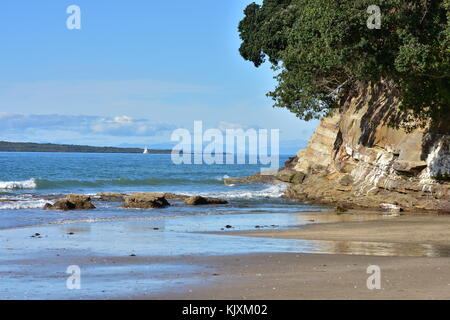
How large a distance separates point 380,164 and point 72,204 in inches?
600

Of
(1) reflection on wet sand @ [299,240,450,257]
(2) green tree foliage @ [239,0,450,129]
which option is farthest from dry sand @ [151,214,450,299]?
(2) green tree foliage @ [239,0,450,129]

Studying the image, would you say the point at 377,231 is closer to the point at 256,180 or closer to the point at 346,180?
the point at 346,180

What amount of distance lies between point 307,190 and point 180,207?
31.3 ft

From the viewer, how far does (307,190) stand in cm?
4216

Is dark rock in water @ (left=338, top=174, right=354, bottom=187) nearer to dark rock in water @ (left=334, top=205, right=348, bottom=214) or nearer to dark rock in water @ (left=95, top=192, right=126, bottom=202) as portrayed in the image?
dark rock in water @ (left=334, top=205, right=348, bottom=214)

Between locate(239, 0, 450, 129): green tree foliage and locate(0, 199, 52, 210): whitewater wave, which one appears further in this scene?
locate(0, 199, 52, 210): whitewater wave

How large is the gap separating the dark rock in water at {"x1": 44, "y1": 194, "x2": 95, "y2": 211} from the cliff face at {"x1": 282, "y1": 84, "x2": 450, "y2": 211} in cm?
1278

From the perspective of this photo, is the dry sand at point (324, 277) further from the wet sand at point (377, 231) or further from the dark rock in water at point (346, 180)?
the dark rock in water at point (346, 180)

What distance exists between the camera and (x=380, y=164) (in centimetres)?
3497

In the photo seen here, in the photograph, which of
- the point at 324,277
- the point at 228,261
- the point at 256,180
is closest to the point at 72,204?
the point at 228,261

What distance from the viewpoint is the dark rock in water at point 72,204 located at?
33.5m

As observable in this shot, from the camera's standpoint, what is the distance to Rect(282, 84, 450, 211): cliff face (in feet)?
102

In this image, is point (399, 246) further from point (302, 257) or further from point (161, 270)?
point (161, 270)

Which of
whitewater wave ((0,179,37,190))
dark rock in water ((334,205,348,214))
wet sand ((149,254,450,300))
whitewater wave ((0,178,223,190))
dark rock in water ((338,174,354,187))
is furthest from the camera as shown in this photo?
whitewater wave ((0,178,223,190))
